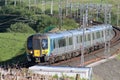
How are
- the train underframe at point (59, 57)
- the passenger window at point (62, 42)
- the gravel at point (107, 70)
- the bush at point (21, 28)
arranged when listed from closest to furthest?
1. the gravel at point (107, 70)
2. the train underframe at point (59, 57)
3. the passenger window at point (62, 42)
4. the bush at point (21, 28)

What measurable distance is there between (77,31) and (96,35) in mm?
6248

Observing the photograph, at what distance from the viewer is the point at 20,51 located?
55.0 metres

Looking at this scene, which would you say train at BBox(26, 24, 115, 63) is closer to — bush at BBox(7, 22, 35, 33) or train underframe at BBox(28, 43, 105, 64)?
train underframe at BBox(28, 43, 105, 64)

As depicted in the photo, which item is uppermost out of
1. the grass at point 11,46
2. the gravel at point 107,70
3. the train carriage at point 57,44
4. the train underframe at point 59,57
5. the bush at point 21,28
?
the train carriage at point 57,44

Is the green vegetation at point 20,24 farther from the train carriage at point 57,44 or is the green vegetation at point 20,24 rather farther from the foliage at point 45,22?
the train carriage at point 57,44

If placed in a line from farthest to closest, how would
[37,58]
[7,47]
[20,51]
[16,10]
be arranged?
[16,10] < [7,47] < [20,51] < [37,58]

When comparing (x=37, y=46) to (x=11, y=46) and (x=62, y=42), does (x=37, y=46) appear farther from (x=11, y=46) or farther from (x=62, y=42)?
(x=11, y=46)

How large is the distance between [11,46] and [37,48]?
24.7 m

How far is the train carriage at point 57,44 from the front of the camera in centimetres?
3572

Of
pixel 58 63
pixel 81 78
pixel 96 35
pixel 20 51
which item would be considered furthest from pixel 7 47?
pixel 81 78

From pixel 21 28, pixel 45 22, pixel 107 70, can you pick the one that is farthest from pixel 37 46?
pixel 21 28

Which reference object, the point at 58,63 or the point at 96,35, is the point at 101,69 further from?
the point at 96,35

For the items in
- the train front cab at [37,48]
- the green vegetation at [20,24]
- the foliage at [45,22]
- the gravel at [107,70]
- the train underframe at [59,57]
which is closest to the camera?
the gravel at [107,70]

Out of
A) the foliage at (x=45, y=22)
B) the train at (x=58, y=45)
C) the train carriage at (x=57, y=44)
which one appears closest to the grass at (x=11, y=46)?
the train at (x=58, y=45)
